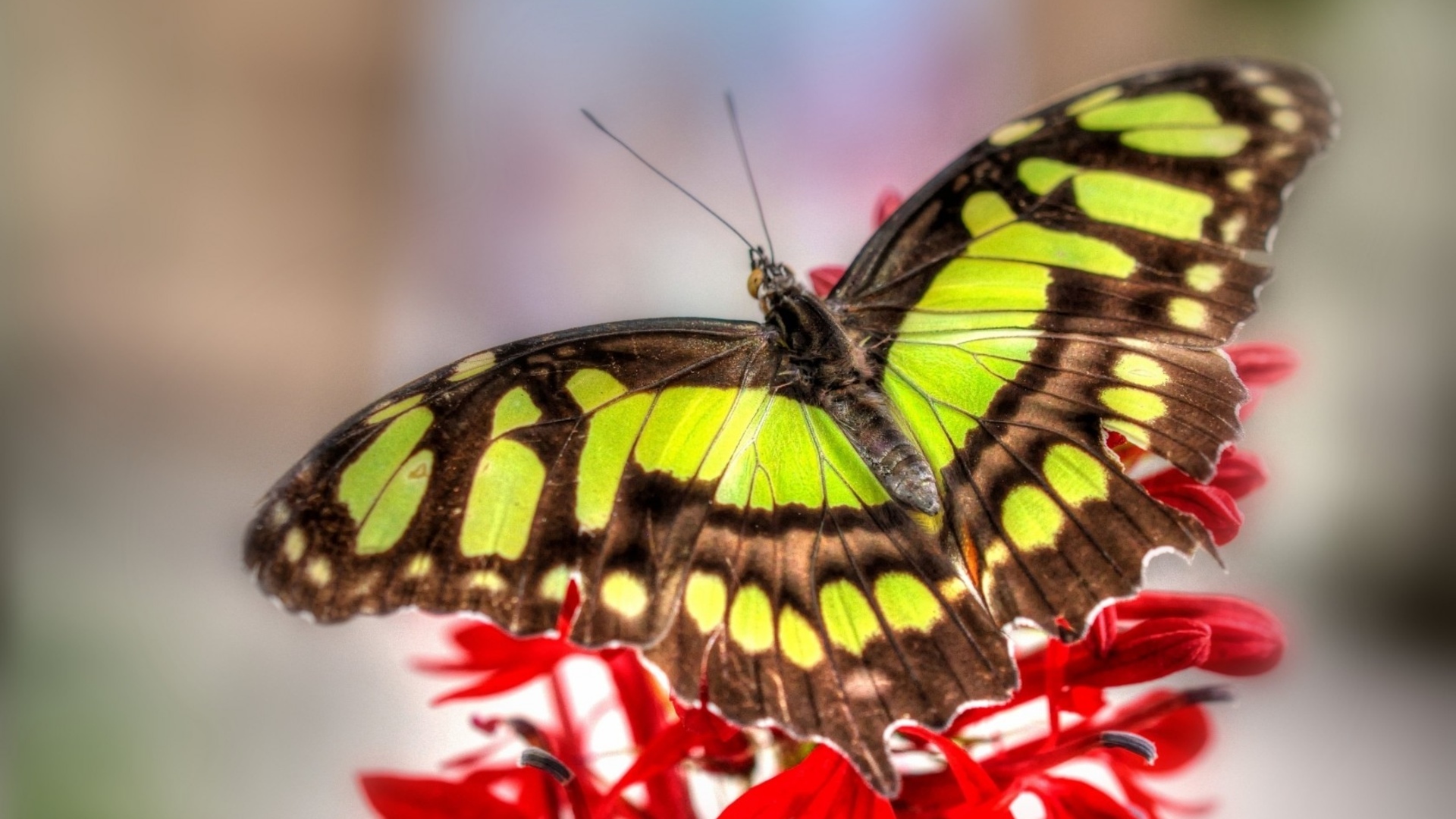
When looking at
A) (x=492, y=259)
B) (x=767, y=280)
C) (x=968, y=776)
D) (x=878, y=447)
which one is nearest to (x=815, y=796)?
(x=968, y=776)

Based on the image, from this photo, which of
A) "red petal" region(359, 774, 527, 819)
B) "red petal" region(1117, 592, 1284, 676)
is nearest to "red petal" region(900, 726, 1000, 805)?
"red petal" region(1117, 592, 1284, 676)

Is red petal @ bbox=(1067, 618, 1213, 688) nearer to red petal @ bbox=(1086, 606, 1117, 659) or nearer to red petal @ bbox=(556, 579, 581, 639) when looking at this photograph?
red petal @ bbox=(1086, 606, 1117, 659)

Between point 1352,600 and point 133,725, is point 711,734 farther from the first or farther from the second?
point 1352,600

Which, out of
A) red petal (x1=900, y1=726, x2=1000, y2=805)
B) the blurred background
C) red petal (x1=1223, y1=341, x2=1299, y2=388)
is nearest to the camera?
red petal (x1=900, y1=726, x2=1000, y2=805)

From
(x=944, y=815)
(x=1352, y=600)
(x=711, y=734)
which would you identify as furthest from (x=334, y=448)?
(x=1352, y=600)

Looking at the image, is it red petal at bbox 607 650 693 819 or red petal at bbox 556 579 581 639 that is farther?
red petal at bbox 607 650 693 819

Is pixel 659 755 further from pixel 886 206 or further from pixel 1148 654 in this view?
pixel 886 206

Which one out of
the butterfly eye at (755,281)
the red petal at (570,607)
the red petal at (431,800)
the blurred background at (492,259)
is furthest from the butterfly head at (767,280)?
the blurred background at (492,259)
